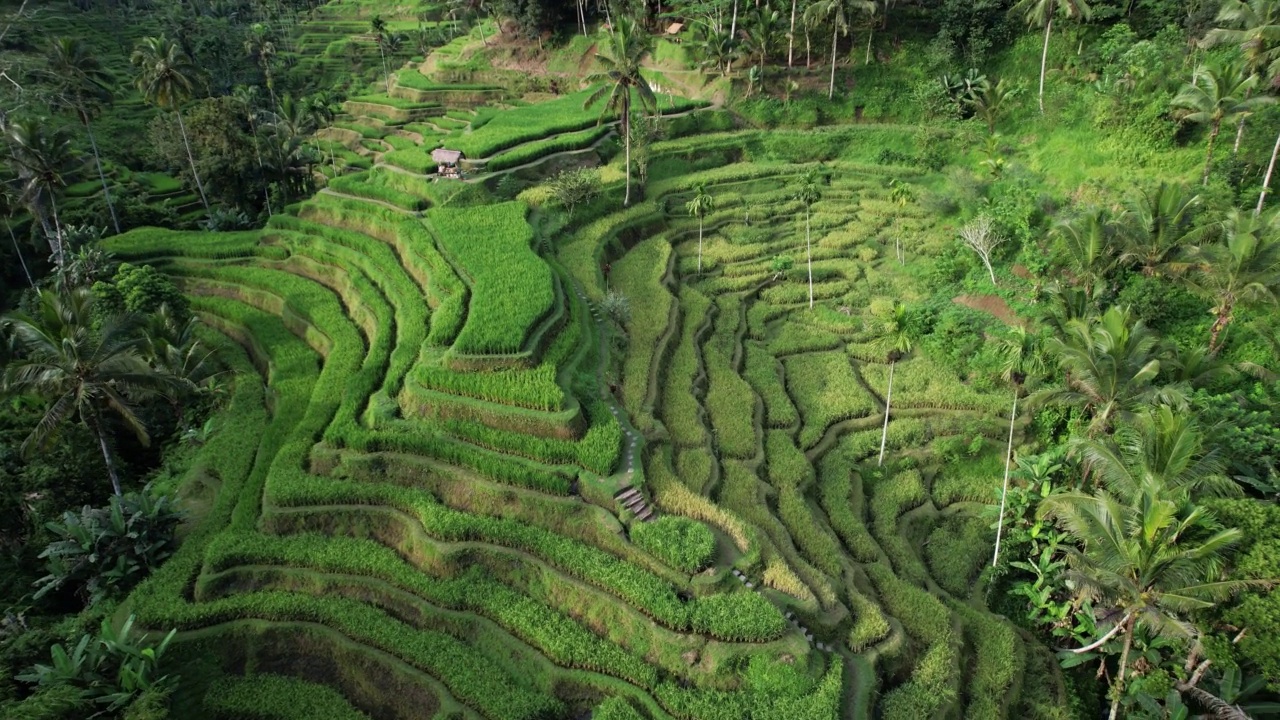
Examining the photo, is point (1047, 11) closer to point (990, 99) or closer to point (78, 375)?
point (990, 99)

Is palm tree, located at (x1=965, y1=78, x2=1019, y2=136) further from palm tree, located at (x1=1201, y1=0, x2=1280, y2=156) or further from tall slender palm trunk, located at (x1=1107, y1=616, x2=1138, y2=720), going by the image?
tall slender palm trunk, located at (x1=1107, y1=616, x2=1138, y2=720)

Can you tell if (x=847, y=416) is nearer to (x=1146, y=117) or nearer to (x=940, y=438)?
(x=940, y=438)

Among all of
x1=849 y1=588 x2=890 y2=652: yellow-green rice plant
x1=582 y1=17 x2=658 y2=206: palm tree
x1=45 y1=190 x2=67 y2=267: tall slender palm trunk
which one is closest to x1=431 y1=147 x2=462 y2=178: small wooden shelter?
x1=582 y1=17 x2=658 y2=206: palm tree

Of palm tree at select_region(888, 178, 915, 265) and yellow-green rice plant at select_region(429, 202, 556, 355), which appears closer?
yellow-green rice plant at select_region(429, 202, 556, 355)

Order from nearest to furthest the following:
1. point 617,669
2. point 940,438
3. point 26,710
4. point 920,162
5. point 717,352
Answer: point 26,710 < point 617,669 < point 940,438 < point 717,352 < point 920,162

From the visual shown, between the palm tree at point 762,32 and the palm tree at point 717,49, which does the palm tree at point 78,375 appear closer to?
the palm tree at point 717,49

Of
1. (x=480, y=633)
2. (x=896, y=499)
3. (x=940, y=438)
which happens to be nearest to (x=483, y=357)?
(x=480, y=633)

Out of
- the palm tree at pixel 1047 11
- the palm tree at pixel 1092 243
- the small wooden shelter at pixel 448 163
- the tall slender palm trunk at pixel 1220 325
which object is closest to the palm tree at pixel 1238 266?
the tall slender palm trunk at pixel 1220 325
